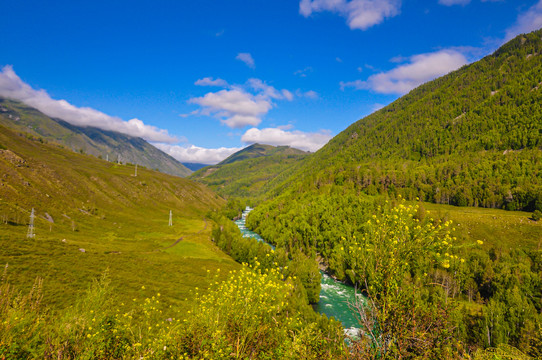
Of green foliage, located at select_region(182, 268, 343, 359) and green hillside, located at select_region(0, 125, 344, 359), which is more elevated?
green foliage, located at select_region(182, 268, 343, 359)

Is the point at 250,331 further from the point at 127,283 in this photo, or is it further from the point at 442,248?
the point at 127,283

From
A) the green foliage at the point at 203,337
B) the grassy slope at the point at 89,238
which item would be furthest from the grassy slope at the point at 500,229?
the grassy slope at the point at 89,238

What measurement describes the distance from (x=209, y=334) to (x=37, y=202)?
5494 inches

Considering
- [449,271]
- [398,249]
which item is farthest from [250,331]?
[449,271]

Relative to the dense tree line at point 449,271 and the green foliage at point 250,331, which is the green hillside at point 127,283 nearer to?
the green foliage at point 250,331

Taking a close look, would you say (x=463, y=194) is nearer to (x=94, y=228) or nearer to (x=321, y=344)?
(x=321, y=344)

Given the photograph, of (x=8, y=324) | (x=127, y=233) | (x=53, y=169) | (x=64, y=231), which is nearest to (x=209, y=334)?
(x=8, y=324)

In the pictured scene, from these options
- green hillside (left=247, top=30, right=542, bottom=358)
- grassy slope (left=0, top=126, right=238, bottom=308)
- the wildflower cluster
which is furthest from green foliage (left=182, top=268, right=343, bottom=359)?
grassy slope (left=0, top=126, right=238, bottom=308)

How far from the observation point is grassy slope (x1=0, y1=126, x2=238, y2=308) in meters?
59.1

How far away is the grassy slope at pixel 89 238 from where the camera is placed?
2328 inches

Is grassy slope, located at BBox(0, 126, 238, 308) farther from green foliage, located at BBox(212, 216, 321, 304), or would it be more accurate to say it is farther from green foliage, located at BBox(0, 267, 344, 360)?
green foliage, located at BBox(0, 267, 344, 360)

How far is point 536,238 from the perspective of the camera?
10688 cm

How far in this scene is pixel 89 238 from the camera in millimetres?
94875

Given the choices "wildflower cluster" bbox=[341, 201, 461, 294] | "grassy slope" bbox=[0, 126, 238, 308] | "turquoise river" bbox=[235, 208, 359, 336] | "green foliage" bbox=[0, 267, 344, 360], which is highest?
"wildflower cluster" bbox=[341, 201, 461, 294]
